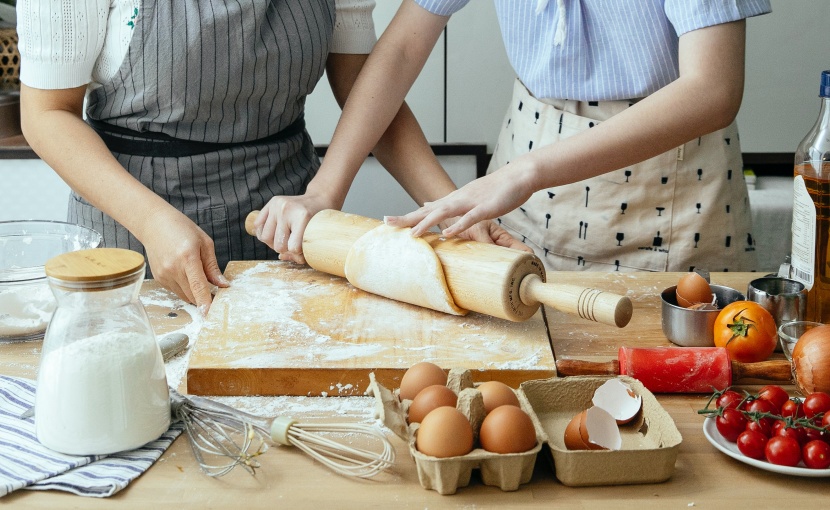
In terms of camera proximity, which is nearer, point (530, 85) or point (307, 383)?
point (307, 383)

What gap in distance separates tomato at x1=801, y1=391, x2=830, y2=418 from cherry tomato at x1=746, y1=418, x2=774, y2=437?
0.13 feet

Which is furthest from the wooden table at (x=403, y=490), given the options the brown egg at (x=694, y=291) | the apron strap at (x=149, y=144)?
the apron strap at (x=149, y=144)

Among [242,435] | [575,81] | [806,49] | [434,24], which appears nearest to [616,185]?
[575,81]

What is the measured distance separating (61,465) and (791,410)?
2.44 feet

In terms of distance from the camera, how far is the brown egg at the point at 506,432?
801mm

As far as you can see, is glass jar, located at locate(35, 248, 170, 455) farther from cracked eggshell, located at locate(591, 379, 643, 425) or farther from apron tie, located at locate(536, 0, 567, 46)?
apron tie, located at locate(536, 0, 567, 46)

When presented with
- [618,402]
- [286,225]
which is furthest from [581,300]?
[286,225]

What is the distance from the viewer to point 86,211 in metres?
1.59

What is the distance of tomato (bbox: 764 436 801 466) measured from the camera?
0.82 m

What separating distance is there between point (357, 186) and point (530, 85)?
40.8 inches

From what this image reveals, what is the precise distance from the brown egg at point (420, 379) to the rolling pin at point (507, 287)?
237 mm

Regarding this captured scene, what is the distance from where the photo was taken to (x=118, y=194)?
134cm

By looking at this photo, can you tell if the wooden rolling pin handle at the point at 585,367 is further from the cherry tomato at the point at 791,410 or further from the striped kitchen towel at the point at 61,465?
the striped kitchen towel at the point at 61,465

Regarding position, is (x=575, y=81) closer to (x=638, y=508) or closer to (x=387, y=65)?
(x=387, y=65)
